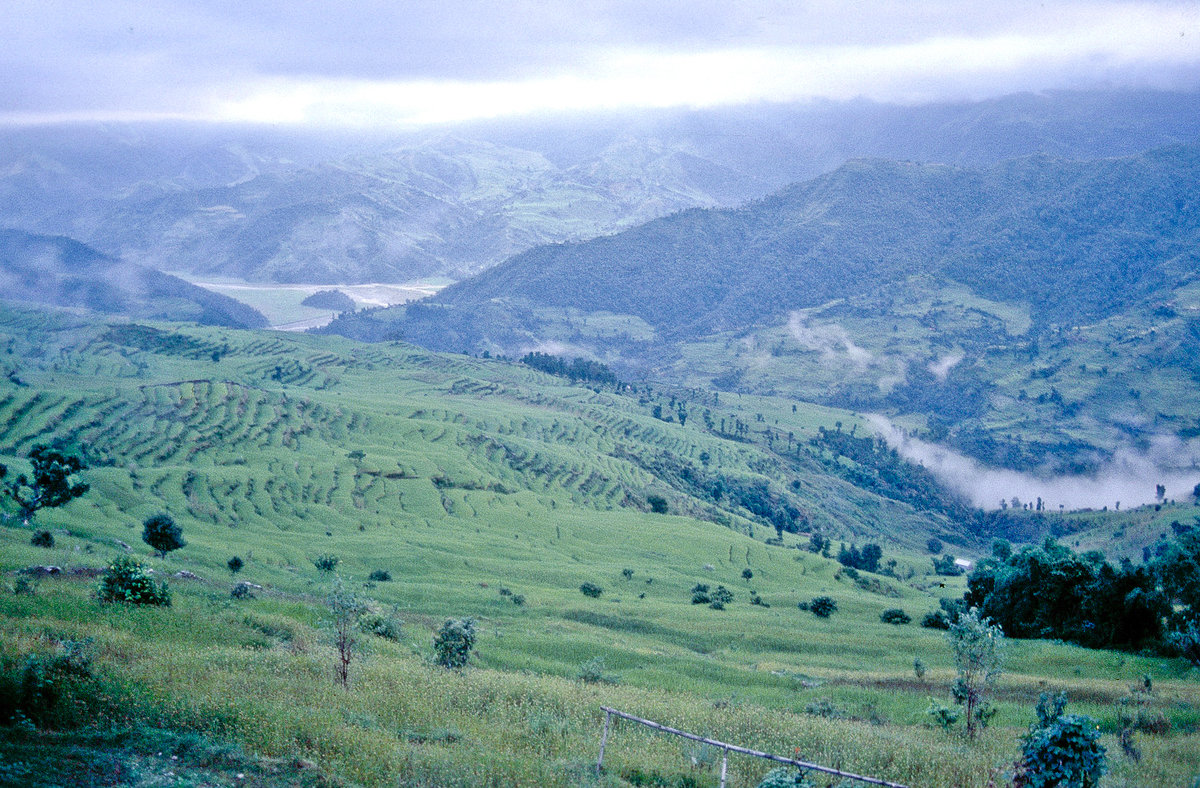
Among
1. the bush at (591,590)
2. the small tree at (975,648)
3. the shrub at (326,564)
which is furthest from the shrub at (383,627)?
the bush at (591,590)

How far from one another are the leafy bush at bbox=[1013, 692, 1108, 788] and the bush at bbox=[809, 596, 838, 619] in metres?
54.9

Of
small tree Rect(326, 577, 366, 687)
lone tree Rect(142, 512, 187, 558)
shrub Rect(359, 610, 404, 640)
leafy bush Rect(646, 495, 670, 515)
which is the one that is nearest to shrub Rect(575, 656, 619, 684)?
shrub Rect(359, 610, 404, 640)

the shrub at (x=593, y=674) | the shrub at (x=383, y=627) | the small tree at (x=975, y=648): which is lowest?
the shrub at (x=593, y=674)

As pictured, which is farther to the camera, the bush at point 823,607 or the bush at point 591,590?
the bush at point 591,590

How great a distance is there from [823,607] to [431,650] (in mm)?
45916

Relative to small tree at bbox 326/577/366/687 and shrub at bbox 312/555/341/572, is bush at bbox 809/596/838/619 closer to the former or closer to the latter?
shrub at bbox 312/555/341/572

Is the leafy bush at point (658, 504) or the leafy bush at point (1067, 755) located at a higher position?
the leafy bush at point (658, 504)

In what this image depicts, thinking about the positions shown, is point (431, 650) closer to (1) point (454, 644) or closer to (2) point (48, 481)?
(1) point (454, 644)

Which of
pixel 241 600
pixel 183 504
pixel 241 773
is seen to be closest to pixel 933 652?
pixel 241 600

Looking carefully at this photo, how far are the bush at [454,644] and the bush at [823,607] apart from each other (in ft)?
152

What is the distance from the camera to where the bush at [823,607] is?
245 ft

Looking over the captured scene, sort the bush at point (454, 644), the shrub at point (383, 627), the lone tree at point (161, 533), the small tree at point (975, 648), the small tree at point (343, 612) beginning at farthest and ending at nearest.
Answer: the lone tree at point (161, 533) → the shrub at point (383, 627) → the bush at point (454, 644) → the small tree at point (975, 648) → the small tree at point (343, 612)

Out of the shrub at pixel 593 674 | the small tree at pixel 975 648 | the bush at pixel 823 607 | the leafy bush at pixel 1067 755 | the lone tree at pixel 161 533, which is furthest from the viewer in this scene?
the bush at pixel 823 607

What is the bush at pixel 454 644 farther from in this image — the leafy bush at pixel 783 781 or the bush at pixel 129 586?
the leafy bush at pixel 783 781
